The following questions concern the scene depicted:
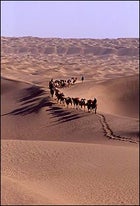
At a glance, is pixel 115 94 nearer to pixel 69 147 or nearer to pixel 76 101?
pixel 76 101

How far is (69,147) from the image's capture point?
55.4 ft

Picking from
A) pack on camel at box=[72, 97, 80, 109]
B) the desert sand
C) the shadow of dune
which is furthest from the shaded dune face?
pack on camel at box=[72, 97, 80, 109]

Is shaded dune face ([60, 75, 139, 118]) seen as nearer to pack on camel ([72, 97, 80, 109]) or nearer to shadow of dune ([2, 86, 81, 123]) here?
shadow of dune ([2, 86, 81, 123])

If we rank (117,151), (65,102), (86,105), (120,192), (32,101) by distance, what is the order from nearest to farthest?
(120,192) < (117,151) < (86,105) < (65,102) < (32,101)

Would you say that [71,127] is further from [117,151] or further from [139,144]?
[117,151]

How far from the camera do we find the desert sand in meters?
12.3

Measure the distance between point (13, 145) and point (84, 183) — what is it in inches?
162

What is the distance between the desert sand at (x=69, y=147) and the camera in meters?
12.3

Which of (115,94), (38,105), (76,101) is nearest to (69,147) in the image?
(76,101)

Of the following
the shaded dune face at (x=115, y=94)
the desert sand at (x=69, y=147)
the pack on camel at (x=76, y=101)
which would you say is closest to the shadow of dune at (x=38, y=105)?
the desert sand at (x=69, y=147)

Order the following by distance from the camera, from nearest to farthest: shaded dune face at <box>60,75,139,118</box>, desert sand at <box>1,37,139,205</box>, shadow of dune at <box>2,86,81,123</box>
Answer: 1. desert sand at <box>1,37,139,205</box>
2. shadow of dune at <box>2,86,81,123</box>
3. shaded dune face at <box>60,75,139,118</box>

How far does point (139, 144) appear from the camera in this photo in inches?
762

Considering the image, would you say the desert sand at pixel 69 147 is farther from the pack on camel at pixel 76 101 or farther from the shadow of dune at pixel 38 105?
the pack on camel at pixel 76 101

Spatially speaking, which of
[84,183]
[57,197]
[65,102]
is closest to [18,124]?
[65,102]
